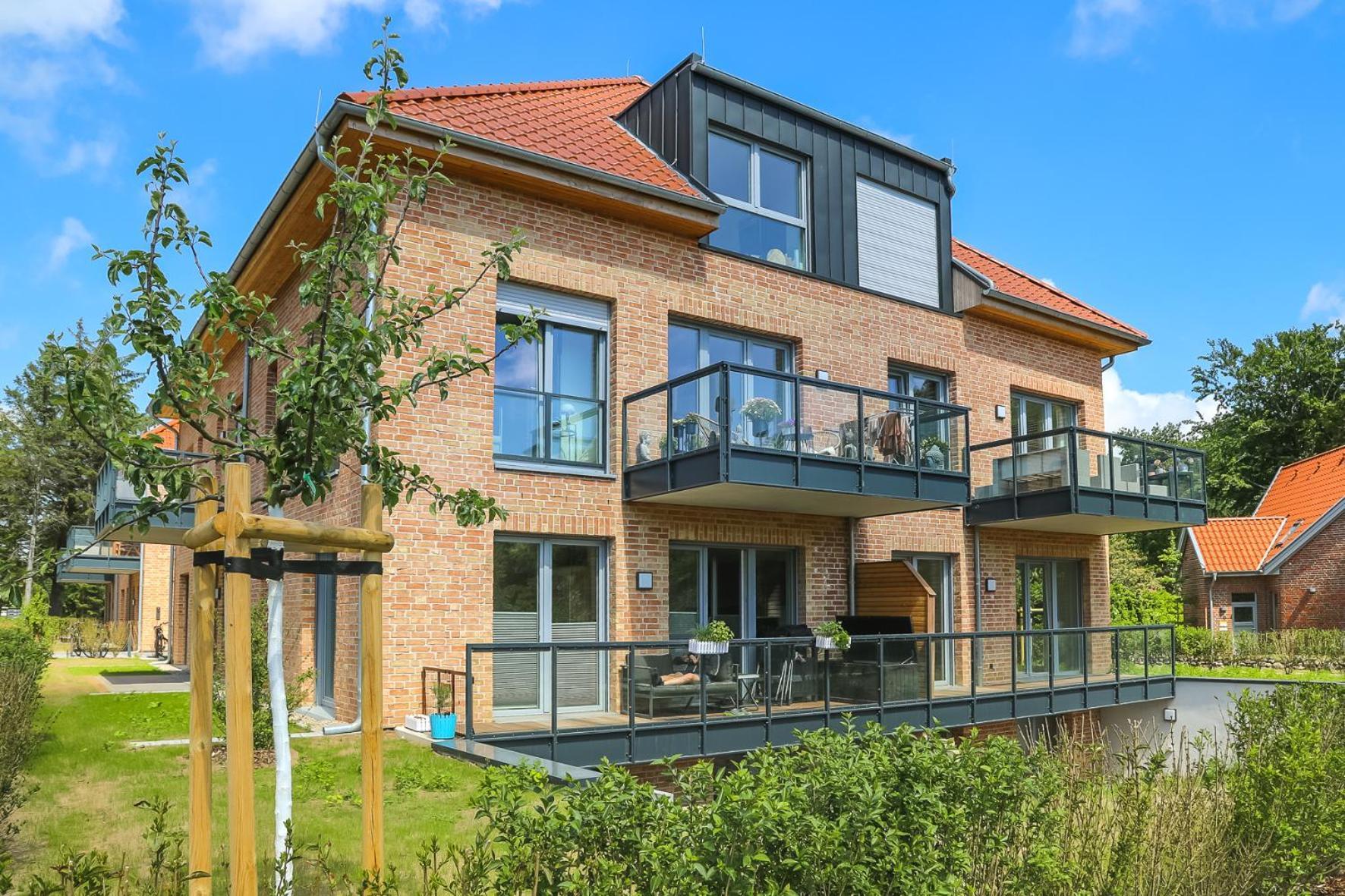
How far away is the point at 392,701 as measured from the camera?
35.8 ft

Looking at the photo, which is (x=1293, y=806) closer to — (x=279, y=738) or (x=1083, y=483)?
(x=279, y=738)

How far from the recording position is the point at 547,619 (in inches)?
489

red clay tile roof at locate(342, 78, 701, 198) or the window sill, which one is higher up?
red clay tile roof at locate(342, 78, 701, 198)

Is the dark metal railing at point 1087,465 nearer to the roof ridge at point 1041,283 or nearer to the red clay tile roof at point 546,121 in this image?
the roof ridge at point 1041,283

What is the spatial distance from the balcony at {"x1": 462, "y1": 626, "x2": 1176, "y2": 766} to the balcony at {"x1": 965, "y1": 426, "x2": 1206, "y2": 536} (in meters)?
2.34

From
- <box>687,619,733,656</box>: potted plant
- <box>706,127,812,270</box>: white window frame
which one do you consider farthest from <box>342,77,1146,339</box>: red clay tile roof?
<box>687,619,733,656</box>: potted plant

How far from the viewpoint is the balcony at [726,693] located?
10672 mm

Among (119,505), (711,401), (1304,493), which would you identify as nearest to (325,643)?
(711,401)

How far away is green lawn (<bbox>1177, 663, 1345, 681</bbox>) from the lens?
21.6 meters

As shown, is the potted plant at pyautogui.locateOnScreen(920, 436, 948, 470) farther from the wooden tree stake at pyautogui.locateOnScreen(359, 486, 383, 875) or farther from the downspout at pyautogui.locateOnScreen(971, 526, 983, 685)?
the wooden tree stake at pyautogui.locateOnScreen(359, 486, 383, 875)

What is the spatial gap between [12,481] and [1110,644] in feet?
148

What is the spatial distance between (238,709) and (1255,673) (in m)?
24.8

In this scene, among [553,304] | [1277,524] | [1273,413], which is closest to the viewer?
[553,304]

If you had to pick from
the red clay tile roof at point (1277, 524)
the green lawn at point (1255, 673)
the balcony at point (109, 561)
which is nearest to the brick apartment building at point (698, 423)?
the green lawn at point (1255, 673)
